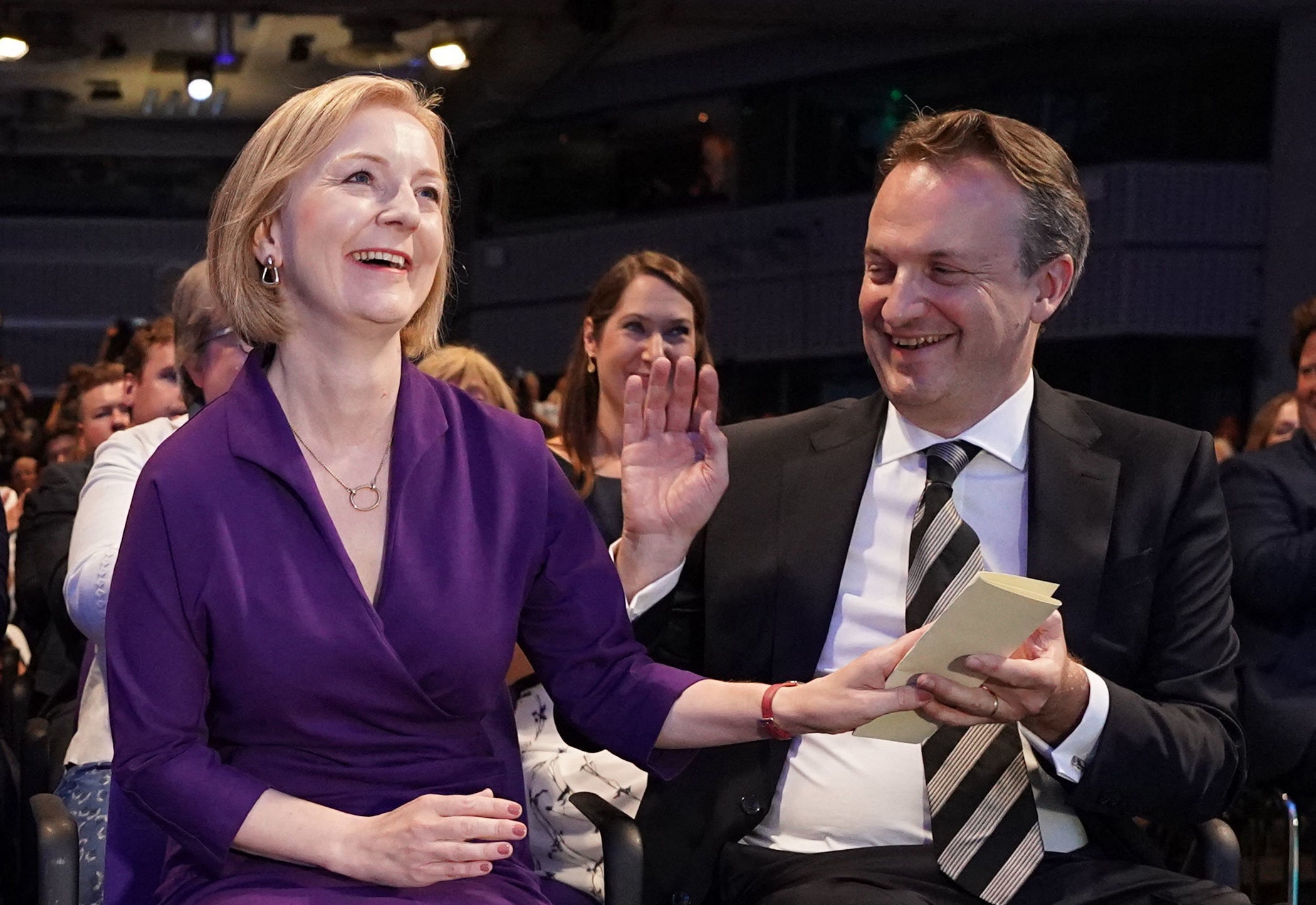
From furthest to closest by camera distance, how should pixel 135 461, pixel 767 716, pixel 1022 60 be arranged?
1. pixel 1022 60
2. pixel 135 461
3. pixel 767 716

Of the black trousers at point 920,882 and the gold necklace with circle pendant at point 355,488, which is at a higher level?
the gold necklace with circle pendant at point 355,488

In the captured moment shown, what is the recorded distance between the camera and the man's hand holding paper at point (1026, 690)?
67.7 inches

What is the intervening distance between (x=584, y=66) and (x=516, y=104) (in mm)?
624

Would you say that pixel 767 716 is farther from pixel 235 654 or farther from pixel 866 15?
pixel 866 15

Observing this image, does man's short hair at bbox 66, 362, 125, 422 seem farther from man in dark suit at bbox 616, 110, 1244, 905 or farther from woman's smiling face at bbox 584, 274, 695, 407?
man in dark suit at bbox 616, 110, 1244, 905

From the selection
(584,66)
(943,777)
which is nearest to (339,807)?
(943,777)

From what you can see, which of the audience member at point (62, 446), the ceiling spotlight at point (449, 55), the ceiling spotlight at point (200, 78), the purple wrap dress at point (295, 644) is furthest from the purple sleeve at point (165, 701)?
the ceiling spotlight at point (200, 78)

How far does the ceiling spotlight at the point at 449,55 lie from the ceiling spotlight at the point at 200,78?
7.18 feet

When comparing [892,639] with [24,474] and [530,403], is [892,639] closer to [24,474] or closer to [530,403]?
[530,403]

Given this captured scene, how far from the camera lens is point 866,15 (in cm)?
888

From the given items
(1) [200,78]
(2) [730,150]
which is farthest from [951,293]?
(1) [200,78]

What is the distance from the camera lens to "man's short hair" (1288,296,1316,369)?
3547mm

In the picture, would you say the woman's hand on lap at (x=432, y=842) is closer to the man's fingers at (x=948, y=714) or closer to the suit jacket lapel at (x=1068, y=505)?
the man's fingers at (x=948, y=714)

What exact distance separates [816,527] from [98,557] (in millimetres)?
1168
